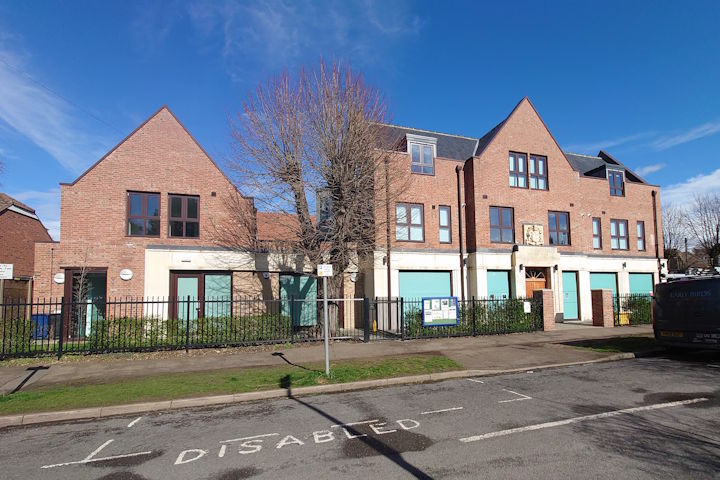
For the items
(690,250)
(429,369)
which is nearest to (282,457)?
(429,369)

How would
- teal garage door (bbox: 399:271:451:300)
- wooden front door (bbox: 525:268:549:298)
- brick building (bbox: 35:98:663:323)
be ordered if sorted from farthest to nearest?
wooden front door (bbox: 525:268:549:298) → teal garage door (bbox: 399:271:451:300) → brick building (bbox: 35:98:663:323)

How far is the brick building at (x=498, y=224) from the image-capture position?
19.5m

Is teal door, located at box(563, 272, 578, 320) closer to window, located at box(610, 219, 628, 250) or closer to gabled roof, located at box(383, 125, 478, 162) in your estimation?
window, located at box(610, 219, 628, 250)

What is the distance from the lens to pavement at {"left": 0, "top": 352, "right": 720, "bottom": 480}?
15.3 ft

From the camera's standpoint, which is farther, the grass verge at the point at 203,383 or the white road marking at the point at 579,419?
the grass verge at the point at 203,383

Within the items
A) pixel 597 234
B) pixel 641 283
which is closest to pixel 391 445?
pixel 597 234

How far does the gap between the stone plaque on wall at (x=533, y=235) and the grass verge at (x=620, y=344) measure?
6.40 m

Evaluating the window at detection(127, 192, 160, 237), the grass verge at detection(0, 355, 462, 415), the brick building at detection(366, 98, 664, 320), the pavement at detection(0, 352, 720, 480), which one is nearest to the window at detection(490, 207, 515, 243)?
the brick building at detection(366, 98, 664, 320)

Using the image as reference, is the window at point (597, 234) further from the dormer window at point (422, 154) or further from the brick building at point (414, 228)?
the dormer window at point (422, 154)

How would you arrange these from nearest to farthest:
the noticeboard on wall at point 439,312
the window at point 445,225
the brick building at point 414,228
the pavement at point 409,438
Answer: the pavement at point 409,438 → the noticeboard on wall at point 439,312 → the brick building at point 414,228 → the window at point 445,225

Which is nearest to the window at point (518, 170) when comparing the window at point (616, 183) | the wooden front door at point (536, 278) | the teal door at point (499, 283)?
the wooden front door at point (536, 278)

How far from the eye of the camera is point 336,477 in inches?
176

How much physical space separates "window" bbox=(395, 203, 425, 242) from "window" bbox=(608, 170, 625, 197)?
13024mm

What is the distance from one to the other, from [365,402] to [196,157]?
548 inches
